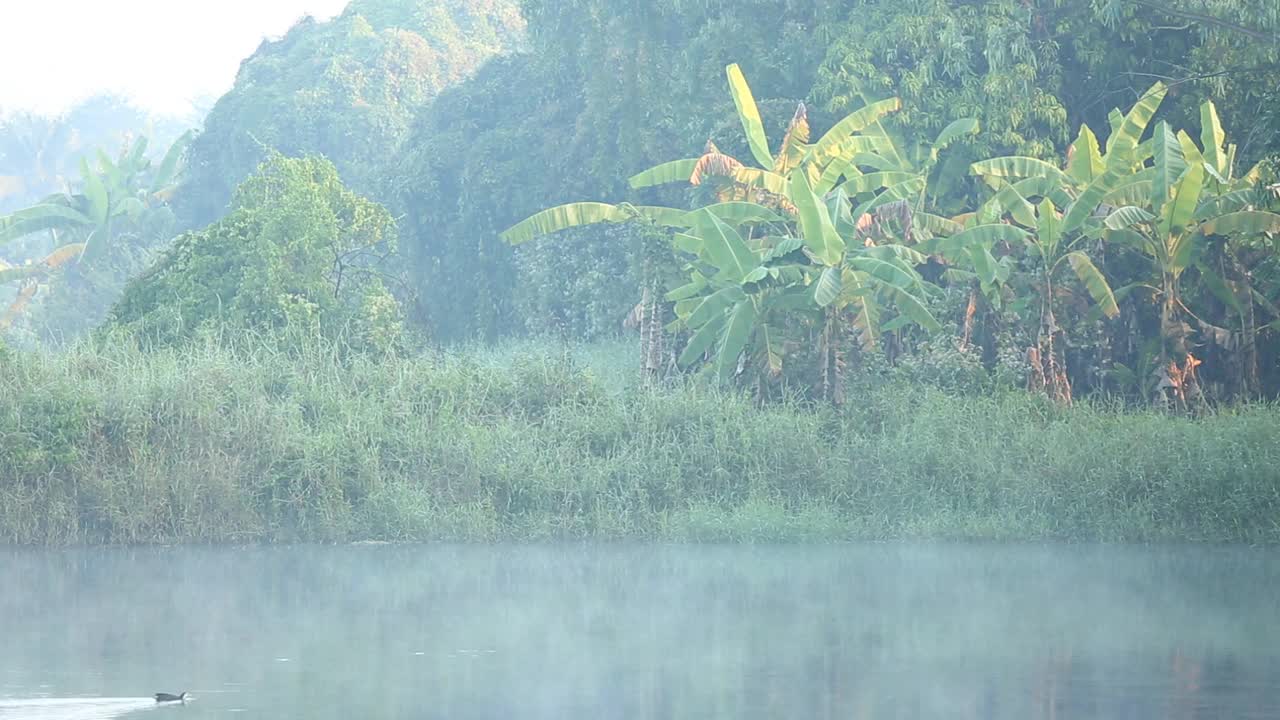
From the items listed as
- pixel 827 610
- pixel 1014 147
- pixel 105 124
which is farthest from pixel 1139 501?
pixel 105 124

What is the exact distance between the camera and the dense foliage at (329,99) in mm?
37281

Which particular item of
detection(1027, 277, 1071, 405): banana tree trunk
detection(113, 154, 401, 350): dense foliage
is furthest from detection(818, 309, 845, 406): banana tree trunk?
detection(113, 154, 401, 350): dense foliage

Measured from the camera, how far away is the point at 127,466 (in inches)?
677

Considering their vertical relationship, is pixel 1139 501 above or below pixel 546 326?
below

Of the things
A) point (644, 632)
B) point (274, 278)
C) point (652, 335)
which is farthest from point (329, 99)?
point (644, 632)

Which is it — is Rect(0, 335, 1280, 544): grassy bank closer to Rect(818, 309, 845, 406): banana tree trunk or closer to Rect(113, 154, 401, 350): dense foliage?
Rect(818, 309, 845, 406): banana tree trunk

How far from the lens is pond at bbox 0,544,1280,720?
973 centimetres

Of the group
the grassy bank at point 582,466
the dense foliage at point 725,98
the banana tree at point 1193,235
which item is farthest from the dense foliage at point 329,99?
the banana tree at point 1193,235

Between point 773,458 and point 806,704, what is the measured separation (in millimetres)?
7908

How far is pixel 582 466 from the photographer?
1755cm

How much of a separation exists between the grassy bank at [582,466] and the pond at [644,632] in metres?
0.42

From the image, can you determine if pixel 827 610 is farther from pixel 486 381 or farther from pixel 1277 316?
pixel 1277 316

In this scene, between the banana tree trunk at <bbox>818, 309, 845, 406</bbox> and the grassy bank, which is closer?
the grassy bank

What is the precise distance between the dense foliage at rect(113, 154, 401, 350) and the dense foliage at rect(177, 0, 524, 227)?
40.1 feet
